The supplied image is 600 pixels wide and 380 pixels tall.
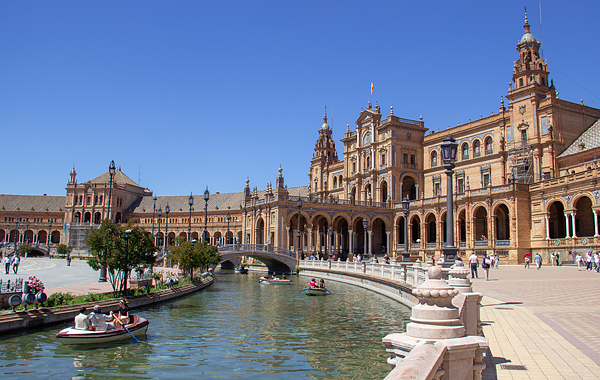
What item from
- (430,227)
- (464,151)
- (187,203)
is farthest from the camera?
(187,203)

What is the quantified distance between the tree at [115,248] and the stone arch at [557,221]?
39558 millimetres

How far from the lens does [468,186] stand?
56.6 m

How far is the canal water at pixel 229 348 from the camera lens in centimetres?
1208

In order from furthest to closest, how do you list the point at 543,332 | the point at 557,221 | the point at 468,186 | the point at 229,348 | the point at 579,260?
1. the point at 468,186
2. the point at 557,221
3. the point at 579,260
4. the point at 229,348
5. the point at 543,332

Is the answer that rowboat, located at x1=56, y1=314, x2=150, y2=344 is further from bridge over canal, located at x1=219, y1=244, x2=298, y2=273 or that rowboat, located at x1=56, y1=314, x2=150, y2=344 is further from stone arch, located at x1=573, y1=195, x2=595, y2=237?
stone arch, located at x1=573, y1=195, x2=595, y2=237

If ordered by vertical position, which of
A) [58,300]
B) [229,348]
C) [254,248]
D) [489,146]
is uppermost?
[489,146]

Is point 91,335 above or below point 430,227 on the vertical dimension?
below

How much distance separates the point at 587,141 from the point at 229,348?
1805 inches

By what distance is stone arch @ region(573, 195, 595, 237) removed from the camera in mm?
43406

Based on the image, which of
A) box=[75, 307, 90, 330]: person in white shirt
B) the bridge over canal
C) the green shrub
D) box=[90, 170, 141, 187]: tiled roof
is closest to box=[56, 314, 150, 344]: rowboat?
box=[75, 307, 90, 330]: person in white shirt

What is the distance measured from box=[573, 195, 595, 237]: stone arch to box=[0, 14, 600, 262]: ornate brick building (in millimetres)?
Answer: 97

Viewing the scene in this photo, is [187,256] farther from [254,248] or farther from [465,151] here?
[465,151]

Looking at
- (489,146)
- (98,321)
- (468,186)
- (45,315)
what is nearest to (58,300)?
(45,315)

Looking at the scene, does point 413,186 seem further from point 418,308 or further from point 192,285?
point 418,308
